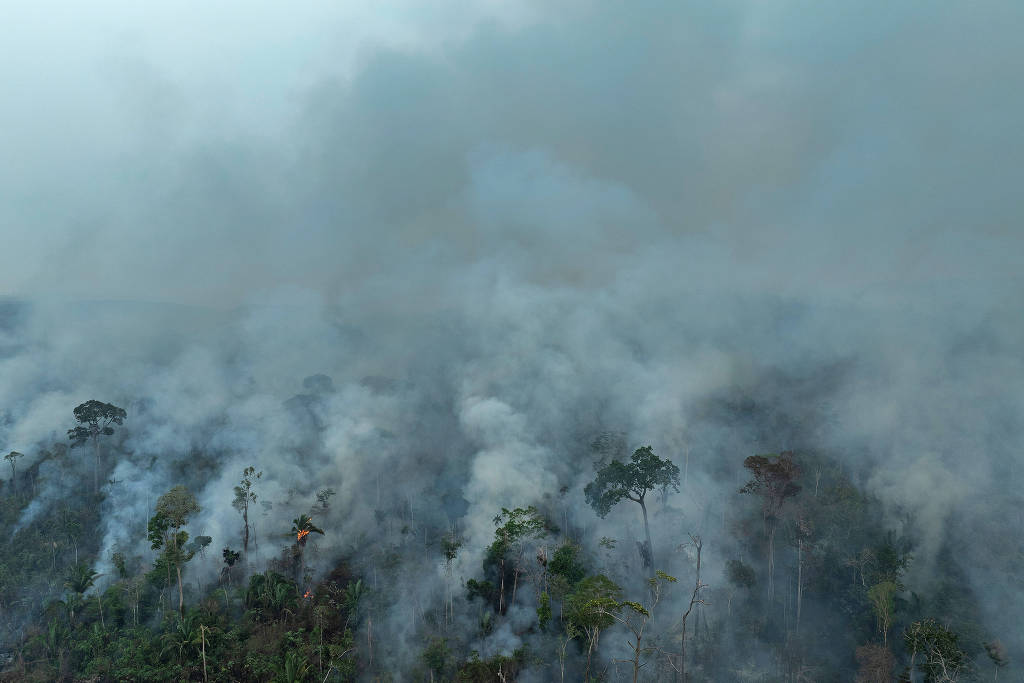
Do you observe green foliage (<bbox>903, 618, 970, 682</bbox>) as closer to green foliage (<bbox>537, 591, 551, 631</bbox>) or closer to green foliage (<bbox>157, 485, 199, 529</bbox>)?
green foliage (<bbox>537, 591, 551, 631</bbox>)

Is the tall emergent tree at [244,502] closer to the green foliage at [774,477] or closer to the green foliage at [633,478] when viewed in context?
the green foliage at [633,478]

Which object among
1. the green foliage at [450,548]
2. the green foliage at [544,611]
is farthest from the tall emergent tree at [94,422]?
the green foliage at [544,611]

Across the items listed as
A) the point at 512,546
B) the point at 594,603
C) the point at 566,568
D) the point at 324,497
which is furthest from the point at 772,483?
the point at 324,497

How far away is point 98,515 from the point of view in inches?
3157

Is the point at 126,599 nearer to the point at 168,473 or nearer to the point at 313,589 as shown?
the point at 313,589

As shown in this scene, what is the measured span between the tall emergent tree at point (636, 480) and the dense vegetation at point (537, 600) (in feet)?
0.91

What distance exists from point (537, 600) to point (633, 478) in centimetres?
1854

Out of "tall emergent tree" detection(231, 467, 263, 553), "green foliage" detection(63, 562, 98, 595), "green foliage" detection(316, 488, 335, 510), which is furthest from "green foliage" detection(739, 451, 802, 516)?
"green foliage" detection(63, 562, 98, 595)

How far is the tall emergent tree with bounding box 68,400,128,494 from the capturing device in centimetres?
8969

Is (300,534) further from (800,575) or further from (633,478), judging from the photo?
(800,575)

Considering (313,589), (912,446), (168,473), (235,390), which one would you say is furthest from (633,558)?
(235,390)

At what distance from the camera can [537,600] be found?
60.6 meters

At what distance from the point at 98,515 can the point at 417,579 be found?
53043 millimetres

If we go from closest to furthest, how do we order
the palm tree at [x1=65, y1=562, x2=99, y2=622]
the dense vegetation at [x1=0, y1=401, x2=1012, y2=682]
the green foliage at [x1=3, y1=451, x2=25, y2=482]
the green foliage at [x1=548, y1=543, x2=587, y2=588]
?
the dense vegetation at [x1=0, y1=401, x2=1012, y2=682] < the green foliage at [x1=548, y1=543, x2=587, y2=588] < the palm tree at [x1=65, y1=562, x2=99, y2=622] < the green foliage at [x1=3, y1=451, x2=25, y2=482]
